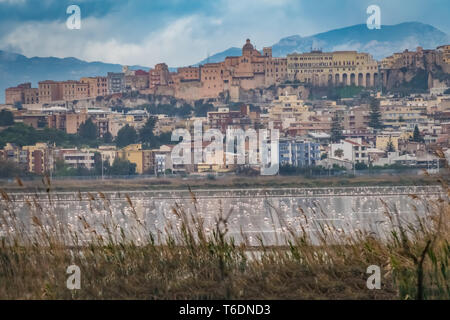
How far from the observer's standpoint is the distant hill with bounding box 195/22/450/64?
45.9m

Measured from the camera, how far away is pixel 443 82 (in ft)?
141

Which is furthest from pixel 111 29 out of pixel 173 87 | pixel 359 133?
pixel 173 87

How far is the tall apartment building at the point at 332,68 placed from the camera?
45062 millimetres

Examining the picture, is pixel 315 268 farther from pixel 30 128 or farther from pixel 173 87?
pixel 173 87

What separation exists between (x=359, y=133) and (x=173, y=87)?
542 inches

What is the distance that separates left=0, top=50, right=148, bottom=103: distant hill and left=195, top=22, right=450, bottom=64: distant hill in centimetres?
853

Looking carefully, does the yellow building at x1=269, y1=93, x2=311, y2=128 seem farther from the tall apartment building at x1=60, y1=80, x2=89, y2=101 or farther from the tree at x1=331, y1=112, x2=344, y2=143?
the tall apartment building at x1=60, y1=80, x2=89, y2=101

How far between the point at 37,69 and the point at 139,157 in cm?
1496

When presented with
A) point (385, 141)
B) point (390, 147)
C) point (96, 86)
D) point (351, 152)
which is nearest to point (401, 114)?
point (385, 141)

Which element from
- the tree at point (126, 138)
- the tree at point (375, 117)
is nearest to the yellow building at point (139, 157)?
the tree at point (126, 138)

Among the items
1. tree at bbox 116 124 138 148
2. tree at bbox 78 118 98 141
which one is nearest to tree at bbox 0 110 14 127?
tree at bbox 78 118 98 141

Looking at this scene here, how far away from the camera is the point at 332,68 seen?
4519cm

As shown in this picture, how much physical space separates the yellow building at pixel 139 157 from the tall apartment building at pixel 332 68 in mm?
17159

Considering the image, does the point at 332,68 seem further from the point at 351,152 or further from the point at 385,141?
the point at 351,152
